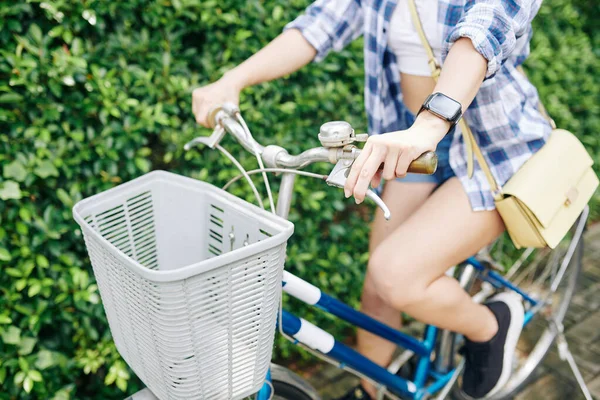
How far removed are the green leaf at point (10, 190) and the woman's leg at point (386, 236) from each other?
51.7 inches

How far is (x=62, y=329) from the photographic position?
2.30 m

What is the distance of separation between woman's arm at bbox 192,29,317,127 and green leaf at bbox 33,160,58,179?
66cm

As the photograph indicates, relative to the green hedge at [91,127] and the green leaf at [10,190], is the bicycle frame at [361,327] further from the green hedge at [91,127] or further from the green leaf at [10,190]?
the green leaf at [10,190]

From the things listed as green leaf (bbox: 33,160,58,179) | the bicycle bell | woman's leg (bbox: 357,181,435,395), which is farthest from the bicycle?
green leaf (bbox: 33,160,58,179)

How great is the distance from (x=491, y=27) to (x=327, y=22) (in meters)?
0.71

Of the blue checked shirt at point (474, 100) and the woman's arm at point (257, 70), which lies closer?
the woman's arm at point (257, 70)

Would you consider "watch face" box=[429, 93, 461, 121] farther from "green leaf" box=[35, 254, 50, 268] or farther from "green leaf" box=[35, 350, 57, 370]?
"green leaf" box=[35, 350, 57, 370]

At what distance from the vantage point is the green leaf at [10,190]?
6.48ft

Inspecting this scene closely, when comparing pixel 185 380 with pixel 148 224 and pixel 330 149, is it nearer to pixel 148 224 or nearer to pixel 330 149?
pixel 148 224

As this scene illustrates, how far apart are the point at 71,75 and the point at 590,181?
2.01m

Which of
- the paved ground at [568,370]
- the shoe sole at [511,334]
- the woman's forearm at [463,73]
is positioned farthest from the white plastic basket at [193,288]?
the paved ground at [568,370]

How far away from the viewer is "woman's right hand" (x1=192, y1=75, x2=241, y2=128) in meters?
1.73

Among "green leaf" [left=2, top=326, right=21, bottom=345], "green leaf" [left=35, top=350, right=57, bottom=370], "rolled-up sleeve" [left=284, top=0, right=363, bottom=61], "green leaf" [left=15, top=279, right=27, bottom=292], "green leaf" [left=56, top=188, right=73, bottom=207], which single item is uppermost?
"rolled-up sleeve" [left=284, top=0, right=363, bottom=61]

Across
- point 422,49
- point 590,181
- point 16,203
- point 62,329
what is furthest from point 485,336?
point 16,203
